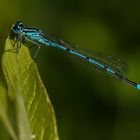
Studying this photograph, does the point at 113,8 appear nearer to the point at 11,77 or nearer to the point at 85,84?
the point at 85,84

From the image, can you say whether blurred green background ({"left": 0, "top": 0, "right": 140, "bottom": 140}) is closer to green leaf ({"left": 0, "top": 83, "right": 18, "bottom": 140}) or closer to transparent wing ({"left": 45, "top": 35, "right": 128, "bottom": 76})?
Answer: transparent wing ({"left": 45, "top": 35, "right": 128, "bottom": 76})

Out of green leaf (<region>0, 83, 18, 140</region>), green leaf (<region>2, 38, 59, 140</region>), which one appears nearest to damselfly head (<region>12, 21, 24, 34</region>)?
green leaf (<region>2, 38, 59, 140</region>)

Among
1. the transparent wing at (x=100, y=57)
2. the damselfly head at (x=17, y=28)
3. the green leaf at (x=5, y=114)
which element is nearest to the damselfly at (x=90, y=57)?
the transparent wing at (x=100, y=57)

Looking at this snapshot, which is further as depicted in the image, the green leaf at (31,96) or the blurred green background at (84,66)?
the blurred green background at (84,66)

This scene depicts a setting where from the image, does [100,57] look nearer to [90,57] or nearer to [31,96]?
[90,57]

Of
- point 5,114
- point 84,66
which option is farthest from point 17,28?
point 5,114

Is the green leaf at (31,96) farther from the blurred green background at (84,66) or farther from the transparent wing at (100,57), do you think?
the transparent wing at (100,57)

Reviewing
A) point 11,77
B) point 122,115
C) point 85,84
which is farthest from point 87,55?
point 11,77
